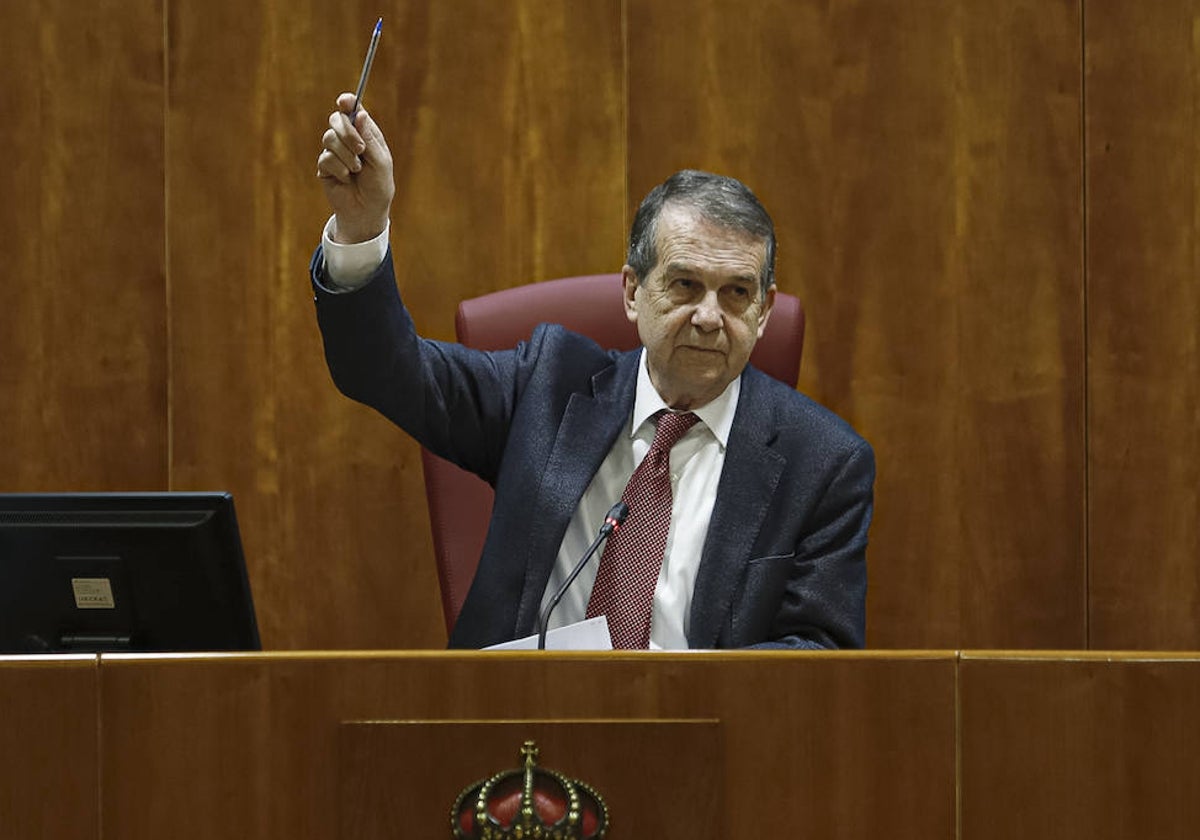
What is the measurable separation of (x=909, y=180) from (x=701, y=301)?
80 centimetres

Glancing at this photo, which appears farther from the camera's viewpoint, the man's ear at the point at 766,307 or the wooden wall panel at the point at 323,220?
the wooden wall panel at the point at 323,220

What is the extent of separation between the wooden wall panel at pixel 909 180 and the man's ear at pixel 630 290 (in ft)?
1.90

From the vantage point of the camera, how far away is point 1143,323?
2580mm

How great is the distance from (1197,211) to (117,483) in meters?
1.96

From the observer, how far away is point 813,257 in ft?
8.46

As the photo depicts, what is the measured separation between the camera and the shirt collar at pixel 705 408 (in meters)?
1.96

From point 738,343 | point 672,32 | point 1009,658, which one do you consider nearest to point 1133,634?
point 738,343

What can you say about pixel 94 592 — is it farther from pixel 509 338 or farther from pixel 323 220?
pixel 323 220

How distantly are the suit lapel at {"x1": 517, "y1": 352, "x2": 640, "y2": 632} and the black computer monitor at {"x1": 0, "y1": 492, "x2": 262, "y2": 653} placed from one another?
1.70 feet

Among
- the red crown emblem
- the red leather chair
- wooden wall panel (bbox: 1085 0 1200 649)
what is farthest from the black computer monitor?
wooden wall panel (bbox: 1085 0 1200 649)

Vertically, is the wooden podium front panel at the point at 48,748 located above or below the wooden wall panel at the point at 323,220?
below

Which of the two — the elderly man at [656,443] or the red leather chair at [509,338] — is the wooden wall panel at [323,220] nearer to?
the red leather chair at [509,338]

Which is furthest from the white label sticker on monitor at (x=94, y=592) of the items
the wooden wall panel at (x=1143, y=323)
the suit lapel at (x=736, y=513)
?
the wooden wall panel at (x=1143, y=323)

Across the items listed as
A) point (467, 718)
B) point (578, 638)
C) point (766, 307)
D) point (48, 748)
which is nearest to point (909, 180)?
point (766, 307)
